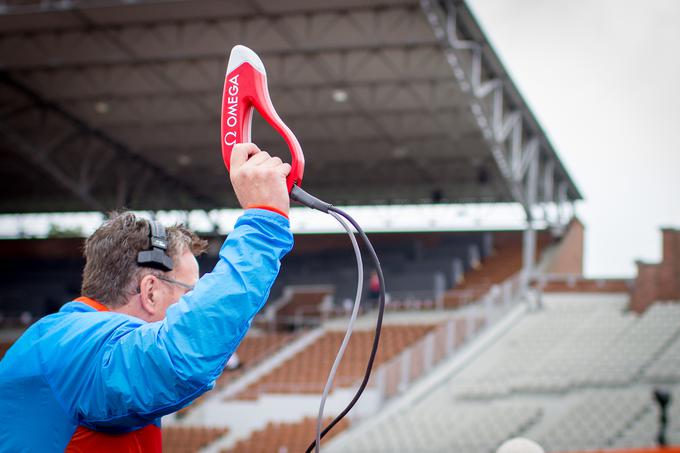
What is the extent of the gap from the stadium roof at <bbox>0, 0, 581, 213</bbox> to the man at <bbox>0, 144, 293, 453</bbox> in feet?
52.2

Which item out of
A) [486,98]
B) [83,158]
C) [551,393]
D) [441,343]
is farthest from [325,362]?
[83,158]

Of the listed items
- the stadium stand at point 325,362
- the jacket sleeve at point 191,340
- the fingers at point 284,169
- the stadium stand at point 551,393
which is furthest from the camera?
the stadium stand at point 325,362

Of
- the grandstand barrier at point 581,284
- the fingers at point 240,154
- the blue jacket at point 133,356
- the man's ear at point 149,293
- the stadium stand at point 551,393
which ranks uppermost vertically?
the grandstand barrier at point 581,284

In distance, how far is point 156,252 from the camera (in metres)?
1.83

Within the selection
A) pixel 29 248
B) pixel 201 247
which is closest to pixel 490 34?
pixel 201 247

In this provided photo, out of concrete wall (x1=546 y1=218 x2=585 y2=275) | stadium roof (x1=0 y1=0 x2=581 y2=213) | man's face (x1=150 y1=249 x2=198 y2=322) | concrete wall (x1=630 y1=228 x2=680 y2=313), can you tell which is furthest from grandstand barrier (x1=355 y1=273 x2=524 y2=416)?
man's face (x1=150 y1=249 x2=198 y2=322)

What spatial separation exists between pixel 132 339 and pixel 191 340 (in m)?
0.14

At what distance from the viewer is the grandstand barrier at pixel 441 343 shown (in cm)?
1709

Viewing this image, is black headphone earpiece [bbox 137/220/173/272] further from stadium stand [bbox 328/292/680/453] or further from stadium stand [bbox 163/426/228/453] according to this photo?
stadium stand [bbox 163/426/228/453]

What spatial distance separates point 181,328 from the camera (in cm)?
141

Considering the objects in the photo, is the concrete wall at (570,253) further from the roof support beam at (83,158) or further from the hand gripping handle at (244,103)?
the hand gripping handle at (244,103)

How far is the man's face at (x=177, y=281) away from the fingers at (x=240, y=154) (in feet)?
1.34

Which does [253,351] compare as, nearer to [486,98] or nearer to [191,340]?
[486,98]

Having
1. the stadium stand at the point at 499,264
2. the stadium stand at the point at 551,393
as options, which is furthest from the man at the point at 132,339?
the stadium stand at the point at 499,264
